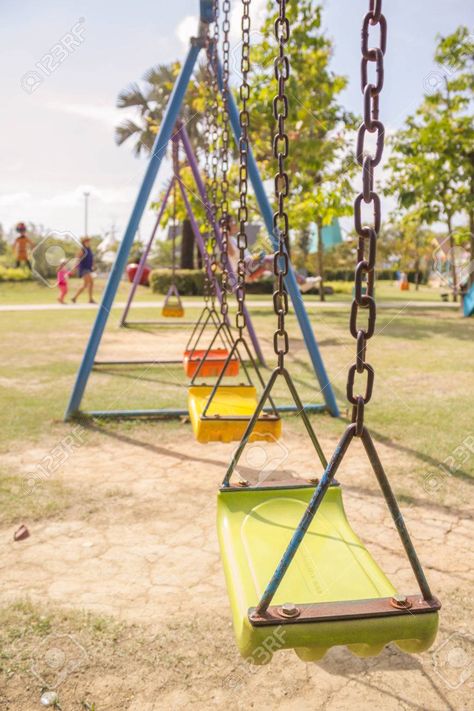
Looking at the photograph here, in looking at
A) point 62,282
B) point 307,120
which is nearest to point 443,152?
point 307,120

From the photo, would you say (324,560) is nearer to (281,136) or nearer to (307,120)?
(281,136)

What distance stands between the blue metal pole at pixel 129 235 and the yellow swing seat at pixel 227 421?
147 centimetres

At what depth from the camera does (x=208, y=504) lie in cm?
322

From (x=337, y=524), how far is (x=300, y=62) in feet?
48.5

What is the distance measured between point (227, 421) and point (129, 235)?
2435mm

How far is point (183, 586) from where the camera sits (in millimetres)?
2387

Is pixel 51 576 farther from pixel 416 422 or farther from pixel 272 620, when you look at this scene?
pixel 416 422

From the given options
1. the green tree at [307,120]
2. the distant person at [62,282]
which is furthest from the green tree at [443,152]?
the distant person at [62,282]

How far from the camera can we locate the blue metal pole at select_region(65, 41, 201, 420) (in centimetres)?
479

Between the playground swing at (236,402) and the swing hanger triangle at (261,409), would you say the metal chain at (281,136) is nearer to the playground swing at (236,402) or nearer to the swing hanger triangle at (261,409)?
the swing hanger triangle at (261,409)

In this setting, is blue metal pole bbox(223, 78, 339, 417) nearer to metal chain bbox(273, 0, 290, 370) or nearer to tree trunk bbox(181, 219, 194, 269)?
metal chain bbox(273, 0, 290, 370)

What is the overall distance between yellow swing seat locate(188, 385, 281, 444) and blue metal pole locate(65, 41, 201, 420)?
1.47 m

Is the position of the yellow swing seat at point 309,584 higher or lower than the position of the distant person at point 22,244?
lower

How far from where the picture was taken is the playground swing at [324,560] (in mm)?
1347
